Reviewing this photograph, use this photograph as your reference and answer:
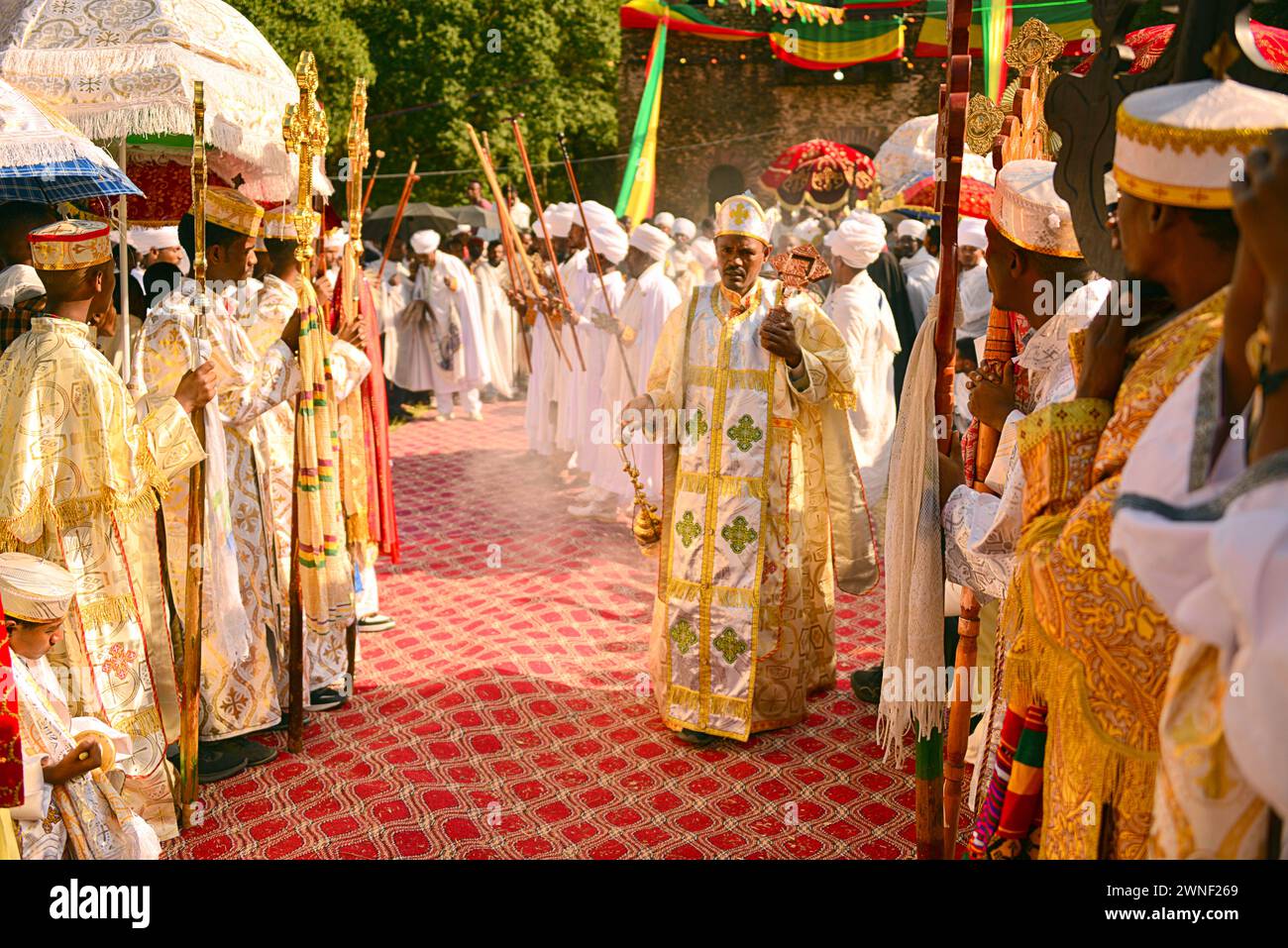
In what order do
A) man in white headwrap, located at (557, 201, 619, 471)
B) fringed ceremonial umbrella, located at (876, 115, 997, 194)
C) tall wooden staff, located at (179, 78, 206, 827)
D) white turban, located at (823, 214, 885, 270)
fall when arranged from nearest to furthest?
tall wooden staff, located at (179, 78, 206, 827) → white turban, located at (823, 214, 885, 270) → fringed ceremonial umbrella, located at (876, 115, 997, 194) → man in white headwrap, located at (557, 201, 619, 471)

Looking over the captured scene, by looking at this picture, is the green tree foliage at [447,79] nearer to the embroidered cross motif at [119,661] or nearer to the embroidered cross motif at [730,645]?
the embroidered cross motif at [730,645]

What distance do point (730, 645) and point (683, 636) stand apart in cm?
22

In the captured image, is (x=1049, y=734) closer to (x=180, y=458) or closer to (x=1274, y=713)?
(x=1274, y=713)

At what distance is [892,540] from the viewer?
11.0 feet

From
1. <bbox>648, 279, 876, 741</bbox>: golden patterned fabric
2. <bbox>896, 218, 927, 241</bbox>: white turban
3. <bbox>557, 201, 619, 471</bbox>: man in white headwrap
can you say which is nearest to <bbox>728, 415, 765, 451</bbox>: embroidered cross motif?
<bbox>648, 279, 876, 741</bbox>: golden patterned fabric

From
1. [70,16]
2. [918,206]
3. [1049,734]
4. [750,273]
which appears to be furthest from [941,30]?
[1049,734]

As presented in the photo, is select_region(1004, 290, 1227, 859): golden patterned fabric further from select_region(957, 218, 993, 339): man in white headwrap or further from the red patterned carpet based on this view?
select_region(957, 218, 993, 339): man in white headwrap

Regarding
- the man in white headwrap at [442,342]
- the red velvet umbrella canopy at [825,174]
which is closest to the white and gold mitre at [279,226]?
the man in white headwrap at [442,342]

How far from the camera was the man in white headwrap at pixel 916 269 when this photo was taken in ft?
31.8

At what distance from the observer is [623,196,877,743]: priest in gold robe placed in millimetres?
5012

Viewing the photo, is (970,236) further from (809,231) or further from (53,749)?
(53,749)

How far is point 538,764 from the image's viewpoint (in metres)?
4.84

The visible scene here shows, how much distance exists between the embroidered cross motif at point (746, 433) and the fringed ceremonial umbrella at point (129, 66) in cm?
232

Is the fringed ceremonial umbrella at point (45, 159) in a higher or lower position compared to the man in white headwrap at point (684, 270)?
higher
